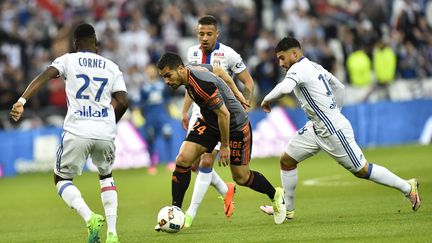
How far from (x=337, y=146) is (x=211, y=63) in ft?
7.29

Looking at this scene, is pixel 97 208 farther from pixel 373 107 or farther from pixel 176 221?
pixel 373 107

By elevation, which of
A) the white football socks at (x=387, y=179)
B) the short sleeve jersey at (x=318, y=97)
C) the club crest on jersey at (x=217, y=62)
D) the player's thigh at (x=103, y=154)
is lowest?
the white football socks at (x=387, y=179)

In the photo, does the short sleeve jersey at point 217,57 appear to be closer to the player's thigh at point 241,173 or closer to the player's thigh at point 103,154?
the player's thigh at point 241,173

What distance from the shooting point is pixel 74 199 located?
10750 millimetres

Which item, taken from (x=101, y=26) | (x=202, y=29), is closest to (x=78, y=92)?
(x=202, y=29)

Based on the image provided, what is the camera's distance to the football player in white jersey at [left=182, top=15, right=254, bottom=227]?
1309 centimetres

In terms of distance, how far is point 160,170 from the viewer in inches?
930

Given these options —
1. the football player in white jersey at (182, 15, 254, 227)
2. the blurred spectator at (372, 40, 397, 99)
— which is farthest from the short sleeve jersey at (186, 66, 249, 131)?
the blurred spectator at (372, 40, 397, 99)

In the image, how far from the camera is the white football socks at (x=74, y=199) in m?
10.6

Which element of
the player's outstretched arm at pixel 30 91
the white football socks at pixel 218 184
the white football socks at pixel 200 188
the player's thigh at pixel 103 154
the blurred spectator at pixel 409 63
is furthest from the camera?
the blurred spectator at pixel 409 63

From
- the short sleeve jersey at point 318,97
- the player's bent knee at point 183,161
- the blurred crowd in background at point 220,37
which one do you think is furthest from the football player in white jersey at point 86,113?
the blurred crowd in background at point 220,37

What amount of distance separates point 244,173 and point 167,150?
1270cm

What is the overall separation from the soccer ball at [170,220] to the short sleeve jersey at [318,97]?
2.13m

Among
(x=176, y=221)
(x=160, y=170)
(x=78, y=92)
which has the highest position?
(x=78, y=92)
